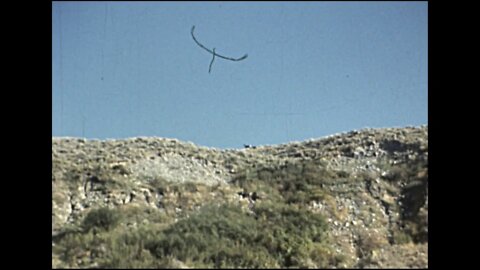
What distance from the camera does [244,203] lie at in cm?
2384

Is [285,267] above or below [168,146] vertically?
below

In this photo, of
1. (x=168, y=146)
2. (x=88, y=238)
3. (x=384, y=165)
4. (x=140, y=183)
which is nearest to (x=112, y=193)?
(x=140, y=183)

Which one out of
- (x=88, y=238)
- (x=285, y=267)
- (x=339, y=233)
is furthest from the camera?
(x=339, y=233)

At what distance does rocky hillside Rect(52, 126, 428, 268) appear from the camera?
1817 cm

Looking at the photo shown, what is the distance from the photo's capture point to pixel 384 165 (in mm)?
27422

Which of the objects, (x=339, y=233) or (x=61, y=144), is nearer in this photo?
(x=339, y=233)

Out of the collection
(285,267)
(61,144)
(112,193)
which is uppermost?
(61,144)

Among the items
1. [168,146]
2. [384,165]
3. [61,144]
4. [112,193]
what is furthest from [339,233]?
[61,144]

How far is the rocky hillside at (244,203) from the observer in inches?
715
